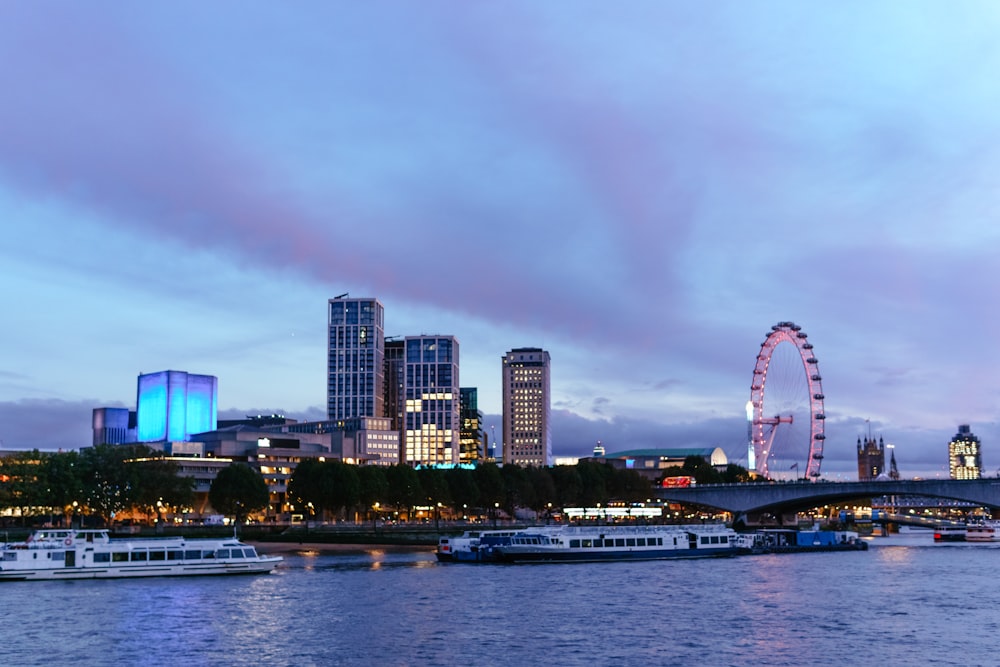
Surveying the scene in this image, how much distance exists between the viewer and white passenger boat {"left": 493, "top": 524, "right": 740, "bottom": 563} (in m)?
138

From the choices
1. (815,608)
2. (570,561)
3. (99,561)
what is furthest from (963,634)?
(99,561)

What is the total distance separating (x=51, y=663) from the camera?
61.4 m

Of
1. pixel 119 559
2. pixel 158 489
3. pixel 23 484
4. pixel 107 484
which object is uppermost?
pixel 23 484

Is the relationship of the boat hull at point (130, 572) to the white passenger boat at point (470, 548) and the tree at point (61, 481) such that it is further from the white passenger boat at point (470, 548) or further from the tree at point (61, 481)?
the tree at point (61, 481)

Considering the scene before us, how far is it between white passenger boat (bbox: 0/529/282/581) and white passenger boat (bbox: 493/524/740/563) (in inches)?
1338

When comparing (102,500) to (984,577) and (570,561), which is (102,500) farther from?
(984,577)

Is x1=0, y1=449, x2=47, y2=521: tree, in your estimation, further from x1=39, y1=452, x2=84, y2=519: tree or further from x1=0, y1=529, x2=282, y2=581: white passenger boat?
x1=0, y1=529, x2=282, y2=581: white passenger boat

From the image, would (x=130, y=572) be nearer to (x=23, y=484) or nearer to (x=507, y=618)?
(x=507, y=618)

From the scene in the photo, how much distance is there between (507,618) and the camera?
262ft

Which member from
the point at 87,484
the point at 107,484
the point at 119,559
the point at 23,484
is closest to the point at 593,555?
the point at 119,559

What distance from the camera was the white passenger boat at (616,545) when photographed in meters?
138

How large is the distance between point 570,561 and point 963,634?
229 feet

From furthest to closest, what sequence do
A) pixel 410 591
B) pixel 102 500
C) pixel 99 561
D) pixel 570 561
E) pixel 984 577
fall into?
pixel 102 500 → pixel 570 561 → pixel 984 577 → pixel 99 561 → pixel 410 591

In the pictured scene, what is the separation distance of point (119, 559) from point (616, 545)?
63.2 m
